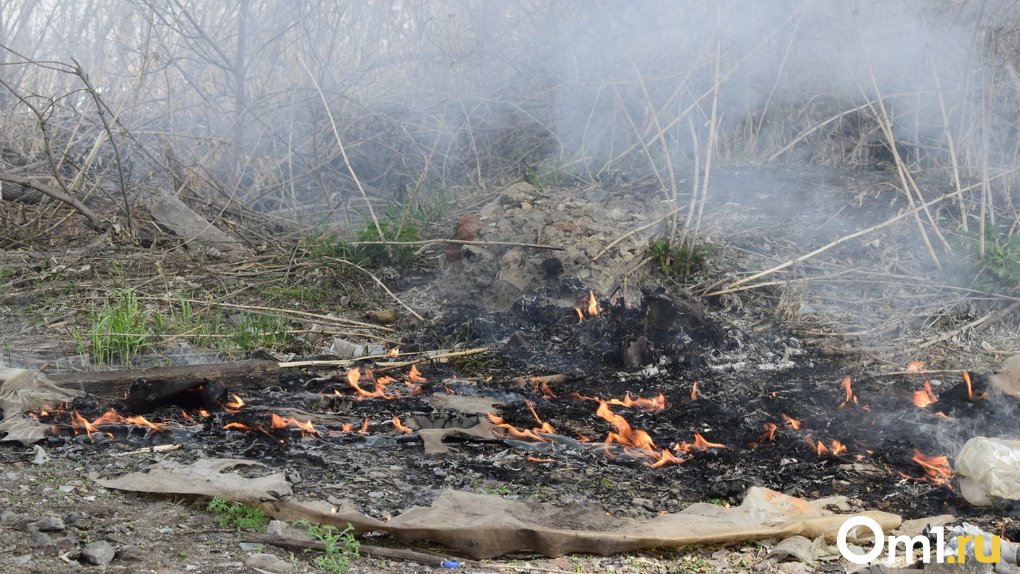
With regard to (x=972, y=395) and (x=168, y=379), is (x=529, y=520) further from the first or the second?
(x=972, y=395)

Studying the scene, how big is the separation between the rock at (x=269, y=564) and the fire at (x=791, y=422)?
2333mm

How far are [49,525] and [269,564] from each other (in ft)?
2.18

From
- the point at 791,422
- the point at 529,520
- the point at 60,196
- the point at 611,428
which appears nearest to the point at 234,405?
the point at 611,428

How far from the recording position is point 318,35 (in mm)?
8141

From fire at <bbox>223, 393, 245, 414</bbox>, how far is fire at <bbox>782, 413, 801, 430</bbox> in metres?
2.35

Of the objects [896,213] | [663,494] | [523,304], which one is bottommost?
[663,494]

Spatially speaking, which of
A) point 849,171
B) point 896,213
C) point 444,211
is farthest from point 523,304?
point 849,171

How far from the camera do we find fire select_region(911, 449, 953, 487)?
11.3 ft

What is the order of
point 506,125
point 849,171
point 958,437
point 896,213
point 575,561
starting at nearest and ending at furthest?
1. point 575,561
2. point 958,437
3. point 896,213
4. point 849,171
5. point 506,125

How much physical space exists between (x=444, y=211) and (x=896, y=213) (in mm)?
3058

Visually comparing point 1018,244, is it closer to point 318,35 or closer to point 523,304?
point 523,304

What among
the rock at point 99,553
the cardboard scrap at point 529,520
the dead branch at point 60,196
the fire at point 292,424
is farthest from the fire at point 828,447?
the dead branch at point 60,196

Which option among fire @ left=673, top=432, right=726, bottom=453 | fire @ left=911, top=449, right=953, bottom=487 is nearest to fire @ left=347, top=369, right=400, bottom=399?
fire @ left=673, top=432, right=726, bottom=453

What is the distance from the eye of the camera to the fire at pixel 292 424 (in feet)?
12.6
